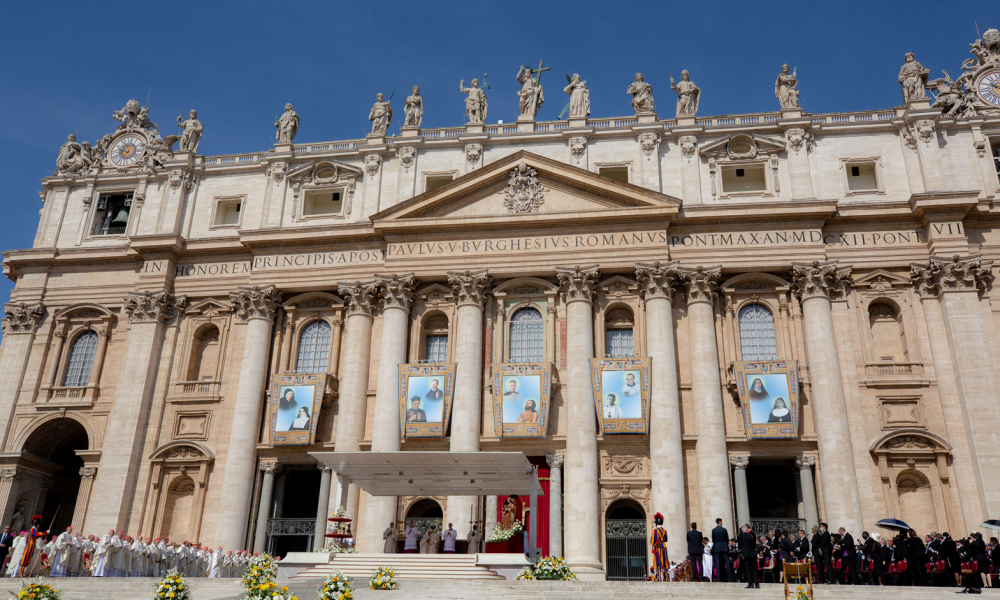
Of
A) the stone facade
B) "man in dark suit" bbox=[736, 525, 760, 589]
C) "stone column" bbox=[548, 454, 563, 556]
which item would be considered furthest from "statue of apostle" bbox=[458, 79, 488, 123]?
"man in dark suit" bbox=[736, 525, 760, 589]

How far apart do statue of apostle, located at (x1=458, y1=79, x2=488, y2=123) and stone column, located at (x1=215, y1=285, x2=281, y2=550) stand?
11477mm

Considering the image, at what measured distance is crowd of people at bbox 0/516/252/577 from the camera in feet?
81.4

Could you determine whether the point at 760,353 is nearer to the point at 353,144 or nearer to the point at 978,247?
the point at 978,247

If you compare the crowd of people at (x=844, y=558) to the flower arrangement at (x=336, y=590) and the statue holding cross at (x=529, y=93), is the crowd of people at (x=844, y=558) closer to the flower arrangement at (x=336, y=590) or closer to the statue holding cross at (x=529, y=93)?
the flower arrangement at (x=336, y=590)

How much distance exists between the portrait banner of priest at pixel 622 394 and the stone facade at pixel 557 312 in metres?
0.54

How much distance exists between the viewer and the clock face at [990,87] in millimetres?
35969

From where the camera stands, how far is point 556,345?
110 feet

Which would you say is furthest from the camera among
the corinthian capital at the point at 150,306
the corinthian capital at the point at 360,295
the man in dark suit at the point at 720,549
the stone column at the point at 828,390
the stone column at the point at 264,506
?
the corinthian capital at the point at 150,306

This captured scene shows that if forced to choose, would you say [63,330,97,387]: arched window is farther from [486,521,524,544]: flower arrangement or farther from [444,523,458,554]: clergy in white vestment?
[486,521,524,544]: flower arrangement

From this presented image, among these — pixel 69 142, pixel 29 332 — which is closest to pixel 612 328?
pixel 29 332

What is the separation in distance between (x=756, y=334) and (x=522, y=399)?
9.51m

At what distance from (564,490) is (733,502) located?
600 cm

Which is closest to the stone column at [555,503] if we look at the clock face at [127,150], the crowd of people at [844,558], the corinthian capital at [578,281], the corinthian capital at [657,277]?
the crowd of people at [844,558]

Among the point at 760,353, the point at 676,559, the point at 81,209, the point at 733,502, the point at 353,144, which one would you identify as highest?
the point at 353,144
